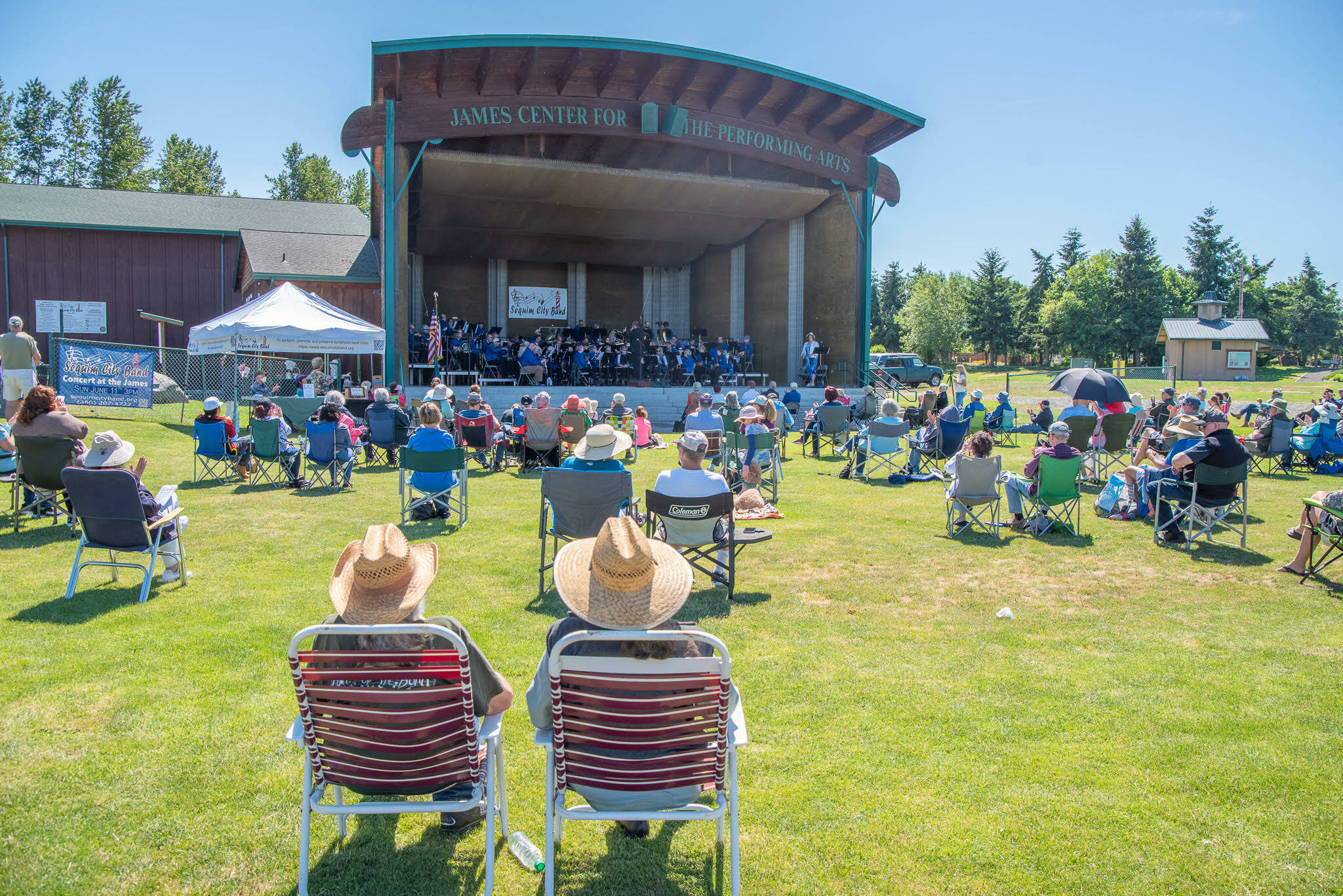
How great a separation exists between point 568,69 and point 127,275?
48.6 ft

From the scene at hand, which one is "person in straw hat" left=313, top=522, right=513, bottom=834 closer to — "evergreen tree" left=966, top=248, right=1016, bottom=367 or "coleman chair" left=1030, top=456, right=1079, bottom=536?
"coleman chair" left=1030, top=456, right=1079, bottom=536

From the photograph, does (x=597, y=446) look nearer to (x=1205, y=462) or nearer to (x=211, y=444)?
(x=1205, y=462)

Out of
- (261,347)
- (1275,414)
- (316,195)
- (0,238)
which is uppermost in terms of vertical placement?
(316,195)

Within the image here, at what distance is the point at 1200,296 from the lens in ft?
174

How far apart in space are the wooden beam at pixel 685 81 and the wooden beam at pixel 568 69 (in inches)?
94.5

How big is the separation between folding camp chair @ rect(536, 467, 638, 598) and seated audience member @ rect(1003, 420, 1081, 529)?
4.19m

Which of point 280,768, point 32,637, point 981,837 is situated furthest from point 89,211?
point 981,837

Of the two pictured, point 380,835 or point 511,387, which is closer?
point 380,835

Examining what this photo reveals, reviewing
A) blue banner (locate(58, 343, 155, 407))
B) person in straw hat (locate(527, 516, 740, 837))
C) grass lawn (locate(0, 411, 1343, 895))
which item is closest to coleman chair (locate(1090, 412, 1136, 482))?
grass lawn (locate(0, 411, 1343, 895))

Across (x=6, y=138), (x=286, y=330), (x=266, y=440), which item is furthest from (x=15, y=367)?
(x=6, y=138)

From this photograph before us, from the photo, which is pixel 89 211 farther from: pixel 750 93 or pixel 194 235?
pixel 750 93

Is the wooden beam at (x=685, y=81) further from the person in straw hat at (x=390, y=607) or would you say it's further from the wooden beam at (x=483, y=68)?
the person in straw hat at (x=390, y=607)

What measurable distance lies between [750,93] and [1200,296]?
46246mm

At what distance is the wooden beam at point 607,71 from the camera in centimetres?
1820
